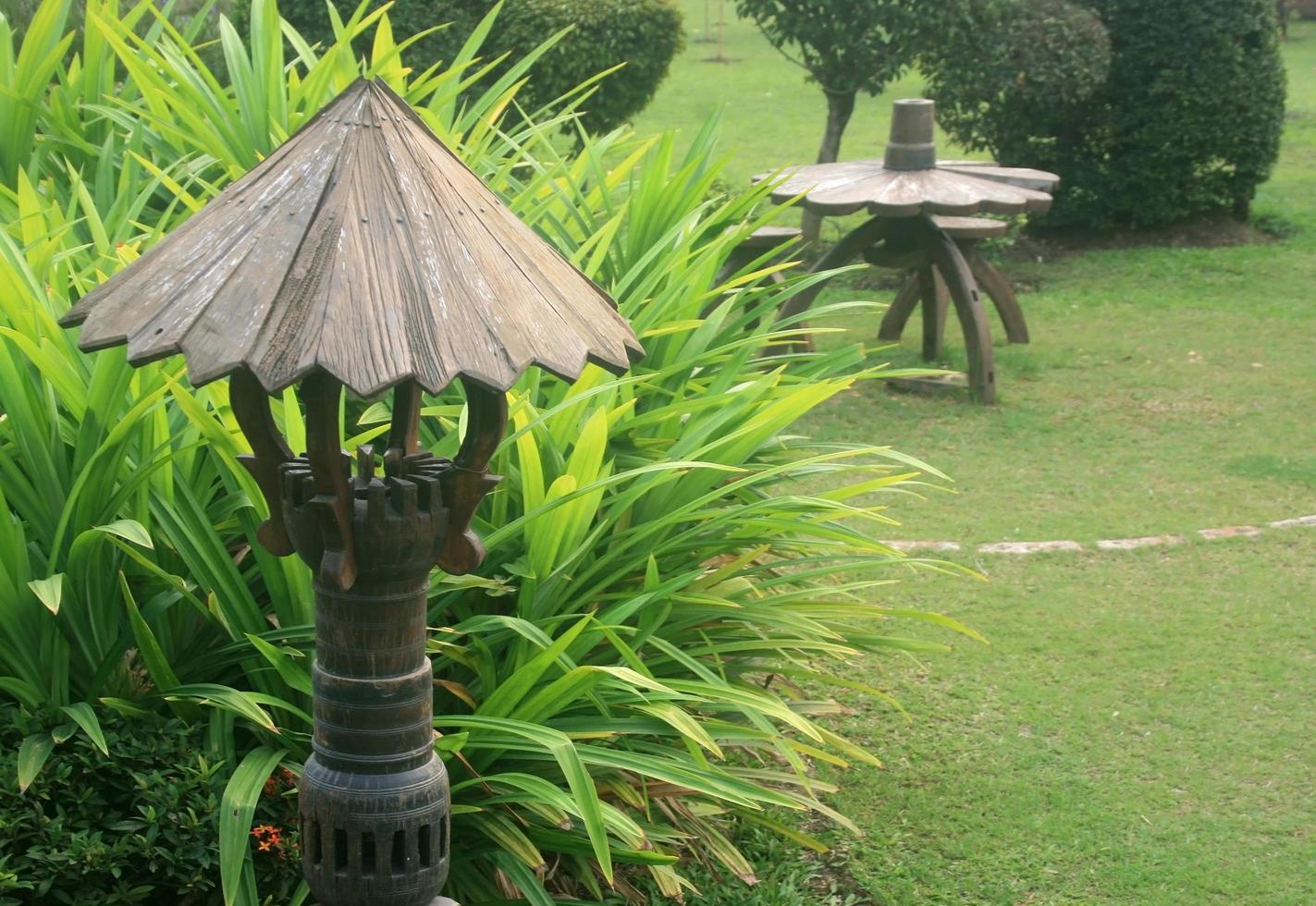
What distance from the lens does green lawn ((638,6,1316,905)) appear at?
3.55m

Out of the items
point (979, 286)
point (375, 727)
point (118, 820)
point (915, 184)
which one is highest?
point (915, 184)

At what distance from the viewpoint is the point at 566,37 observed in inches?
430

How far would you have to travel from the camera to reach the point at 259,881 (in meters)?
2.70

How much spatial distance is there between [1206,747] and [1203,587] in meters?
1.22

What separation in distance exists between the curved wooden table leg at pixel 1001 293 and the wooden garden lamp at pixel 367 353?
241 inches

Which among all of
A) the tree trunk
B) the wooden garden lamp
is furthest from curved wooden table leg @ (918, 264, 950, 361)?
the wooden garden lamp

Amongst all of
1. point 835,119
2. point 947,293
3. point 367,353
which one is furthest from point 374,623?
point 835,119

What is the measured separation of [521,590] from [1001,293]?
5.73 m

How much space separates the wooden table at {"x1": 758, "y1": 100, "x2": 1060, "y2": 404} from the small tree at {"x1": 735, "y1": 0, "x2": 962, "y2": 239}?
2283 millimetres

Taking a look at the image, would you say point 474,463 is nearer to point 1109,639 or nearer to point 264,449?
point 264,449

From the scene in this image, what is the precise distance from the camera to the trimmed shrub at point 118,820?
2.48 m

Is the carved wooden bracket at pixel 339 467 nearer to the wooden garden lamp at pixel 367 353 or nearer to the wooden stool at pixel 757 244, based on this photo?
the wooden garden lamp at pixel 367 353

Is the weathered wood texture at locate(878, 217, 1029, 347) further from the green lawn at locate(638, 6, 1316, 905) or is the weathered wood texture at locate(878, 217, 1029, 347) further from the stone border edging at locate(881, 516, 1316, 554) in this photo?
the stone border edging at locate(881, 516, 1316, 554)

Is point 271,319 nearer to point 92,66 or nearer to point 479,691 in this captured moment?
point 479,691
